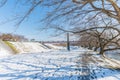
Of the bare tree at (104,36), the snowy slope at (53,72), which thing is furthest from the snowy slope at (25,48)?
the snowy slope at (53,72)

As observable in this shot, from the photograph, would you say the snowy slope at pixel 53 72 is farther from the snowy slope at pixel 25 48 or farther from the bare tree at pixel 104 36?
the snowy slope at pixel 25 48

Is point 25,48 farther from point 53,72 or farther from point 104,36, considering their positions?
point 53,72

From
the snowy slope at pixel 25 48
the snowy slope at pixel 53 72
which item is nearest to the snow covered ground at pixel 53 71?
the snowy slope at pixel 53 72

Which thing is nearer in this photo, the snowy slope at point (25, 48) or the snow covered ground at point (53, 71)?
the snow covered ground at point (53, 71)

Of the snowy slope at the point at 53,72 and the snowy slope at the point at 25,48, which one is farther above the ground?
the snowy slope at the point at 25,48

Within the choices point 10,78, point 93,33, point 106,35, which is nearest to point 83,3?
point 10,78

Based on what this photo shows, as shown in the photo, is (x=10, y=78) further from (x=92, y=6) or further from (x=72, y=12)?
(x=92, y=6)

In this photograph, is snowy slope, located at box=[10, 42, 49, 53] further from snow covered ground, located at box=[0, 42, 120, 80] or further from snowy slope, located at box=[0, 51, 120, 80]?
snowy slope, located at box=[0, 51, 120, 80]

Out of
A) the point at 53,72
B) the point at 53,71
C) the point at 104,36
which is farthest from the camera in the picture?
the point at 104,36

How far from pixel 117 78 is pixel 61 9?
383 cm

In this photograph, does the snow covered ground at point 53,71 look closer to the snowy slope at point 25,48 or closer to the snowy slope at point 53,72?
the snowy slope at point 53,72

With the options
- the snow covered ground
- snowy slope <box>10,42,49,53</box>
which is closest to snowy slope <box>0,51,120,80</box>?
the snow covered ground

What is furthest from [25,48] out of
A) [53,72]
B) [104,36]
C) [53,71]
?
[53,72]

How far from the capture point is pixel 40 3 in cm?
803
